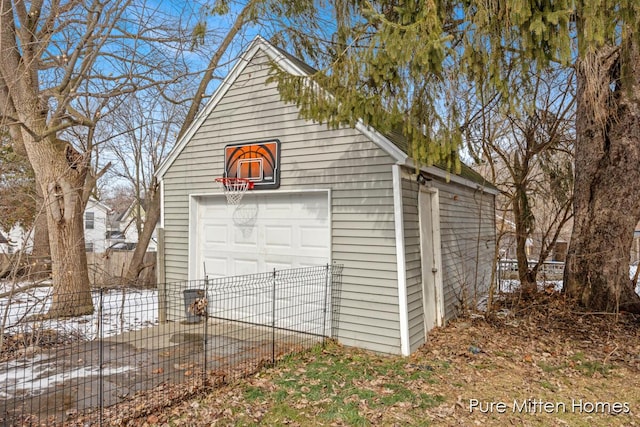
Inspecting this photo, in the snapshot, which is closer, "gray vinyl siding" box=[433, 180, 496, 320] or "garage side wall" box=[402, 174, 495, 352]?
"garage side wall" box=[402, 174, 495, 352]

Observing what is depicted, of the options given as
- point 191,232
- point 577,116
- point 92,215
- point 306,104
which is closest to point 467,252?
point 577,116

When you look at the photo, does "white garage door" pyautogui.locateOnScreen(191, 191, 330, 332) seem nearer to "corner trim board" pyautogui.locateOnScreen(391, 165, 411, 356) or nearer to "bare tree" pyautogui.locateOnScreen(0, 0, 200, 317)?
"corner trim board" pyautogui.locateOnScreen(391, 165, 411, 356)

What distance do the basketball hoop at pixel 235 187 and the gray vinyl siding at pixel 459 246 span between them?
3.09 metres

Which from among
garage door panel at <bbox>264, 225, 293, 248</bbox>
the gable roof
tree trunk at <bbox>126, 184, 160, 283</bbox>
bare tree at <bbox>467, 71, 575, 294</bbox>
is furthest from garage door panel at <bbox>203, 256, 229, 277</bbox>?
tree trunk at <bbox>126, 184, 160, 283</bbox>

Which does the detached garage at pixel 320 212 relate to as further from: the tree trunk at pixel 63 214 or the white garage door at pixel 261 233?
the tree trunk at pixel 63 214

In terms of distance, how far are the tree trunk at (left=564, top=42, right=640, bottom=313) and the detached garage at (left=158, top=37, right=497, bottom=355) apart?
194cm

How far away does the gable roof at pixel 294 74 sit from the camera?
207 inches

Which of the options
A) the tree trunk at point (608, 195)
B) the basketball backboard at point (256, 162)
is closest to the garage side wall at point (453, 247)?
the tree trunk at point (608, 195)

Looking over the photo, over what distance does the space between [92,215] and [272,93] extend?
92.7 feet

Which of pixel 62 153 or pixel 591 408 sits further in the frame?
pixel 62 153

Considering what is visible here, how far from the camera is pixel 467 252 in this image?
7.83 m

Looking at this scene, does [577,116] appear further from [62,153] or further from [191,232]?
[62,153]

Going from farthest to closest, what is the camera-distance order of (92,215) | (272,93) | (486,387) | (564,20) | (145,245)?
(92,215) → (145,245) → (272,93) → (486,387) → (564,20)

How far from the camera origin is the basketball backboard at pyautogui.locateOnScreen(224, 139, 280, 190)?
6.28 meters
